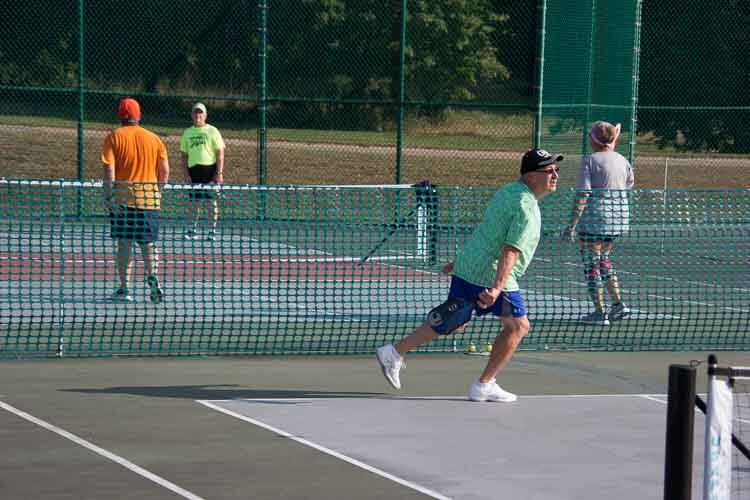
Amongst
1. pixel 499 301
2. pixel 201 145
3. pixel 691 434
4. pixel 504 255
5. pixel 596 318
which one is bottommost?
A: pixel 596 318

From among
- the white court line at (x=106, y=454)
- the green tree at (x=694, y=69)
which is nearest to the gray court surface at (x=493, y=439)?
the white court line at (x=106, y=454)

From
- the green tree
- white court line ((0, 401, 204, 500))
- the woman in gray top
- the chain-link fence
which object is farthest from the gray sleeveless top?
the green tree

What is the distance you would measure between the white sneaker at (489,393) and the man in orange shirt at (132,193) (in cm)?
363

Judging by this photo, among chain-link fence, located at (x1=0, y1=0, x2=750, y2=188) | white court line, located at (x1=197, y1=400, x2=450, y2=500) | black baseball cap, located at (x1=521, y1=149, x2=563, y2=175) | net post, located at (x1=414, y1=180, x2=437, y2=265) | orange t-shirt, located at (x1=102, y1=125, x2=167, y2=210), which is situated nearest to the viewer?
white court line, located at (x1=197, y1=400, x2=450, y2=500)

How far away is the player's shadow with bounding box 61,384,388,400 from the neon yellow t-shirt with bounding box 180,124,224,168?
331 inches

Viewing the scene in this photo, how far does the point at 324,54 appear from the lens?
989 inches

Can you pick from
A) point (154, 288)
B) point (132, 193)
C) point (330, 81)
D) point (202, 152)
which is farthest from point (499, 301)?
point (330, 81)

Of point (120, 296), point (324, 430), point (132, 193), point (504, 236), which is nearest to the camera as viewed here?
point (324, 430)

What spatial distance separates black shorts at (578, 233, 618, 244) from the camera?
38.1 ft

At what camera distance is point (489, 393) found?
27.7ft

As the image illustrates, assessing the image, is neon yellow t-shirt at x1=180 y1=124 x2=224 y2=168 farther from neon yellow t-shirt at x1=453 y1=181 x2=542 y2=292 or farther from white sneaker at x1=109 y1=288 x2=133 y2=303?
neon yellow t-shirt at x1=453 y1=181 x2=542 y2=292

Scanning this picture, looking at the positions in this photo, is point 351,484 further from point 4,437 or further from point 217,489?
point 4,437

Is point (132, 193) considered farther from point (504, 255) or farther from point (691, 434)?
point (691, 434)

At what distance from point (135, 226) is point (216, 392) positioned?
10.7ft
